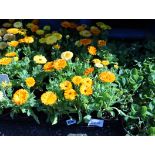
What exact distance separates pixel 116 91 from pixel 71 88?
40 centimetres

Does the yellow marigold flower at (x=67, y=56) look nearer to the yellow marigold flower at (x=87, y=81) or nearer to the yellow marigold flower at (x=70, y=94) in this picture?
the yellow marigold flower at (x=87, y=81)

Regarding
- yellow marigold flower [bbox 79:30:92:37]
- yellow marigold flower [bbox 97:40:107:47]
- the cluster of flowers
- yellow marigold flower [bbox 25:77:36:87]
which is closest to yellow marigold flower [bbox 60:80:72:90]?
the cluster of flowers

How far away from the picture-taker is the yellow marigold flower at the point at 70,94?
3446 mm

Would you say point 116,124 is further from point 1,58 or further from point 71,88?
point 1,58

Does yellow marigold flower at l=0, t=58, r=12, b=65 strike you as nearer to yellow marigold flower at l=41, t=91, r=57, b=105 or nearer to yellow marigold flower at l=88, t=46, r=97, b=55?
yellow marigold flower at l=41, t=91, r=57, b=105

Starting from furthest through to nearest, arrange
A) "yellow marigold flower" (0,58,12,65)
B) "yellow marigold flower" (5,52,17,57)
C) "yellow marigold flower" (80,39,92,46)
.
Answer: "yellow marigold flower" (80,39,92,46), "yellow marigold flower" (5,52,17,57), "yellow marigold flower" (0,58,12,65)

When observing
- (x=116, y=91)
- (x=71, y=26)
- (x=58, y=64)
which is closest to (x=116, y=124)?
(x=116, y=91)

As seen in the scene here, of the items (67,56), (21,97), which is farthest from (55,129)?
(67,56)

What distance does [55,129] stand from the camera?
3607 mm

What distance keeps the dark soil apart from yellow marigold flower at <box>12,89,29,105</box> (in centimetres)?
23

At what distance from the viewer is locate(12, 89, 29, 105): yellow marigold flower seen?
348cm

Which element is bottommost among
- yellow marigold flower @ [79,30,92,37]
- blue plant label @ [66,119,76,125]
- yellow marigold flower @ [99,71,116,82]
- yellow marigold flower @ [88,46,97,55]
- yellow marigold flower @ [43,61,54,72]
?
blue plant label @ [66,119,76,125]

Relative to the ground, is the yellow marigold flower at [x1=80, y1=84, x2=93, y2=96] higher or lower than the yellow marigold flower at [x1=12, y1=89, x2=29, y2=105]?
higher

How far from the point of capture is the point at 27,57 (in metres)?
4.13
